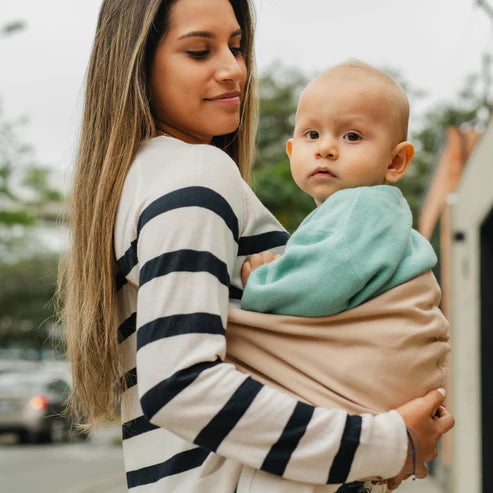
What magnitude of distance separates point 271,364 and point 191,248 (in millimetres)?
274

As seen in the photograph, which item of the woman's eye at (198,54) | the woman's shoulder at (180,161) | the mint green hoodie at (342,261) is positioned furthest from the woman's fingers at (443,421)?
the woman's eye at (198,54)

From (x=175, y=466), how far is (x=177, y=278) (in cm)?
40

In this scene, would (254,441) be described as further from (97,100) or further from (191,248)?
(97,100)

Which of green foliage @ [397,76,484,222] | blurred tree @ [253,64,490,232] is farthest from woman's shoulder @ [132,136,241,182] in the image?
green foliage @ [397,76,484,222]

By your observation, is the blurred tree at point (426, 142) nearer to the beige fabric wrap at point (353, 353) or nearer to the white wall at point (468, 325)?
the white wall at point (468, 325)

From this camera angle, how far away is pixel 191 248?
161 centimetres

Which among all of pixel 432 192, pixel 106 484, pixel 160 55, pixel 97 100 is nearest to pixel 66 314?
pixel 97 100

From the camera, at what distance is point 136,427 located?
1.83 meters

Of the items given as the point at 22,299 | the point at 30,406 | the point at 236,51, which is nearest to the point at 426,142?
the point at 30,406

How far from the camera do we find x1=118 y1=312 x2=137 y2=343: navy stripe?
1.85m

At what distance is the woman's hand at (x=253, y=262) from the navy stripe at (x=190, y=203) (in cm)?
11

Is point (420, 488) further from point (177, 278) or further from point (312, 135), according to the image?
point (177, 278)

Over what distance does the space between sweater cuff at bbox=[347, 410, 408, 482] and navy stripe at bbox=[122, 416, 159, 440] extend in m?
0.44

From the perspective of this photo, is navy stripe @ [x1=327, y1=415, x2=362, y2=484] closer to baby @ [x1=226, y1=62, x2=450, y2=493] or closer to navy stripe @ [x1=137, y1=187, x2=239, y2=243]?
baby @ [x1=226, y1=62, x2=450, y2=493]
